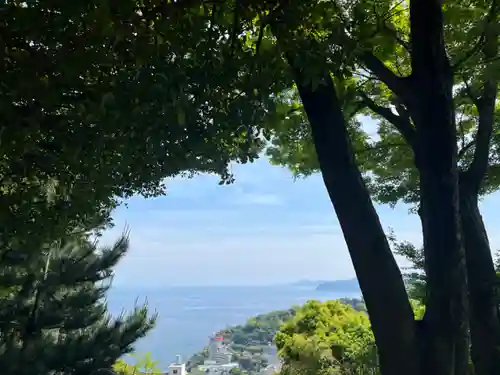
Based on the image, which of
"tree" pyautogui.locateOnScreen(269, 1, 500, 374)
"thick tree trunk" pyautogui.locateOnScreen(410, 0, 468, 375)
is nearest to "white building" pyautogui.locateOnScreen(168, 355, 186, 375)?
"tree" pyautogui.locateOnScreen(269, 1, 500, 374)

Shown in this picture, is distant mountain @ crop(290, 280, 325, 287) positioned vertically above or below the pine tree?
above

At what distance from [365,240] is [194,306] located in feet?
15.2

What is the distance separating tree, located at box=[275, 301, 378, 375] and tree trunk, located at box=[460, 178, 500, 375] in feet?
6.13

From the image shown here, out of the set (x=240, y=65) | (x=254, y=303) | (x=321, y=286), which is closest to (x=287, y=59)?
(x=240, y=65)

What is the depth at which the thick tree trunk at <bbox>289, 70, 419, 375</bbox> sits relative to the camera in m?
1.86

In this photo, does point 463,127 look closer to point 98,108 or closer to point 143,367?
point 98,108

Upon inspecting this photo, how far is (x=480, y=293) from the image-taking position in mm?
3244

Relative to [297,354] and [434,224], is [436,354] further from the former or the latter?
[297,354]

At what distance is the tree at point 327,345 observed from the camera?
17.0 ft

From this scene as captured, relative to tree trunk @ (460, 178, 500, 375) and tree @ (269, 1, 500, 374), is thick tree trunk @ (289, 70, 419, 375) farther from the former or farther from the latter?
tree trunk @ (460, 178, 500, 375)

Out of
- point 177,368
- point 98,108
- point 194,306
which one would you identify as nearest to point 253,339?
point 194,306

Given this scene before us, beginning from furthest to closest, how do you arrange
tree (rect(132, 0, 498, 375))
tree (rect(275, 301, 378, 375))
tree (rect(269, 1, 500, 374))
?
tree (rect(275, 301, 378, 375)) → tree (rect(269, 1, 500, 374)) → tree (rect(132, 0, 498, 375))

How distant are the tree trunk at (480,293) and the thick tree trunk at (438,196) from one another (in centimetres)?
142

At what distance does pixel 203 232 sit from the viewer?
5793mm
